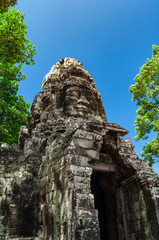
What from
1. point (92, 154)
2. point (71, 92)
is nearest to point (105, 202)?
point (92, 154)

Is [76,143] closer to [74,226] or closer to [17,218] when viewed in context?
[74,226]

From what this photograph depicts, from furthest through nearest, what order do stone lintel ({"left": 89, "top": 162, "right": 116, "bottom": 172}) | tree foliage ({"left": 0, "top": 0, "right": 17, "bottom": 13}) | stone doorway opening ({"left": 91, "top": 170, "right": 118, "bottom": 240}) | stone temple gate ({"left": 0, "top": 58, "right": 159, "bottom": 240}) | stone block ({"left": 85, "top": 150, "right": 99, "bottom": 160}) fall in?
stone doorway opening ({"left": 91, "top": 170, "right": 118, "bottom": 240})
stone lintel ({"left": 89, "top": 162, "right": 116, "bottom": 172})
tree foliage ({"left": 0, "top": 0, "right": 17, "bottom": 13})
stone block ({"left": 85, "top": 150, "right": 99, "bottom": 160})
stone temple gate ({"left": 0, "top": 58, "right": 159, "bottom": 240})

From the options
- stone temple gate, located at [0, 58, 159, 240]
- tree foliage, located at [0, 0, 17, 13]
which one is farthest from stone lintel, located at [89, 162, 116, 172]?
tree foliage, located at [0, 0, 17, 13]

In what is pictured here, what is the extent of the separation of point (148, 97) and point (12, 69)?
9309 millimetres

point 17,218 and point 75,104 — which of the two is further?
point 75,104

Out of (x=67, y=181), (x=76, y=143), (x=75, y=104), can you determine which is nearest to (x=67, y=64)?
(x=75, y=104)

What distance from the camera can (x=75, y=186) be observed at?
4883 mm

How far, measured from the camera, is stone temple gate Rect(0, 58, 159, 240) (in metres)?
4.96

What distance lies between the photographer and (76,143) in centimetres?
561

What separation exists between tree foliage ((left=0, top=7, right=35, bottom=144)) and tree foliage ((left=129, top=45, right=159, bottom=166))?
759 cm

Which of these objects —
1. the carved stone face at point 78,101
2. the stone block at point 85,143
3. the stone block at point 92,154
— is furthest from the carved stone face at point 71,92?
the stone block at point 92,154

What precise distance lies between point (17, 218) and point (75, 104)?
5.94 metres

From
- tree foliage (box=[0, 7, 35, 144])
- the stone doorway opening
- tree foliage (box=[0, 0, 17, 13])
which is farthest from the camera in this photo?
tree foliage (box=[0, 7, 35, 144])

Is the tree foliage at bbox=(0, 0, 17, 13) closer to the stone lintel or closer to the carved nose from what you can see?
the carved nose
